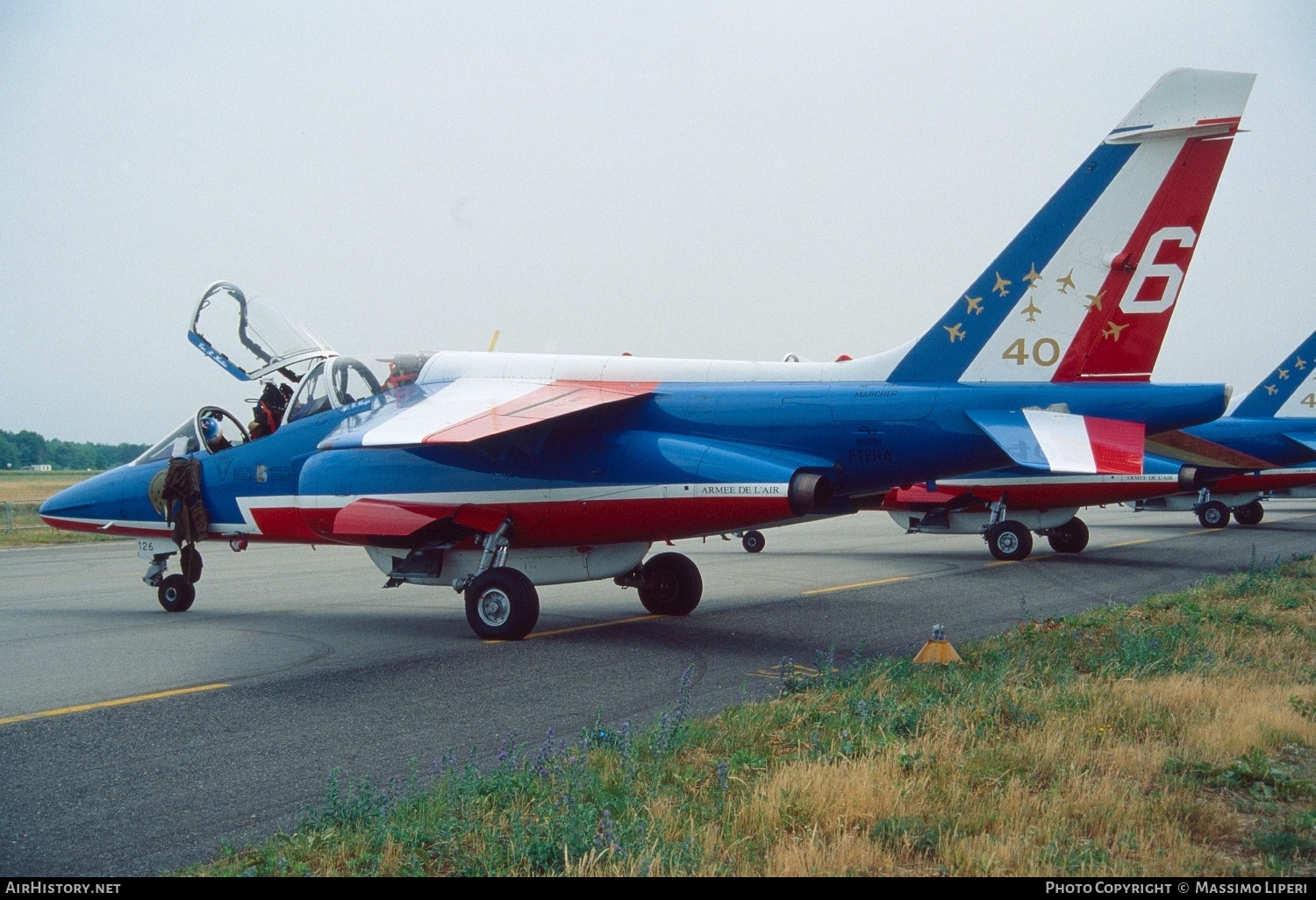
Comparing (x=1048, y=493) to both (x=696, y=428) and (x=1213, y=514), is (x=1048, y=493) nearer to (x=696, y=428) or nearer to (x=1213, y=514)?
(x=696, y=428)

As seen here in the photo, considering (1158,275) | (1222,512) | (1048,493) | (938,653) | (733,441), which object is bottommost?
(938,653)

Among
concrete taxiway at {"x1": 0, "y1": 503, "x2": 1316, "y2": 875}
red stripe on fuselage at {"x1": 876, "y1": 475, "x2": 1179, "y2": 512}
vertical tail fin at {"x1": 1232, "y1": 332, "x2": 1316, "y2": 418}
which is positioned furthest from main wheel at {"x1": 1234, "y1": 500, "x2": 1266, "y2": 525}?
red stripe on fuselage at {"x1": 876, "y1": 475, "x2": 1179, "y2": 512}

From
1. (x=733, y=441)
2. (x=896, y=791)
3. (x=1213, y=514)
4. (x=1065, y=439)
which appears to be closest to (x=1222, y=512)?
(x=1213, y=514)

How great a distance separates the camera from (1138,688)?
6.83 meters

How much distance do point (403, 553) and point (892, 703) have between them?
21.9 feet

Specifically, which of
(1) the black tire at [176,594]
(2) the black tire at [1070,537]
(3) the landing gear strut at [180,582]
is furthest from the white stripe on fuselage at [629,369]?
(2) the black tire at [1070,537]

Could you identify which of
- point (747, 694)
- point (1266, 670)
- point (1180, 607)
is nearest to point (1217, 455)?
point (1180, 607)

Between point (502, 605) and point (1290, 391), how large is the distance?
832 inches

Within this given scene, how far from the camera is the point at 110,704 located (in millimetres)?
7852

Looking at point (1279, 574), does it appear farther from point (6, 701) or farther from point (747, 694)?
point (6, 701)

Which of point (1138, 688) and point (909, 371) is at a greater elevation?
point (909, 371)

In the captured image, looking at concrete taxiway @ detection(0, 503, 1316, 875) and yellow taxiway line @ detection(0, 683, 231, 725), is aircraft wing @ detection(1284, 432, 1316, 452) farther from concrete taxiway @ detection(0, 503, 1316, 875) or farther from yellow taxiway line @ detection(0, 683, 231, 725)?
yellow taxiway line @ detection(0, 683, 231, 725)

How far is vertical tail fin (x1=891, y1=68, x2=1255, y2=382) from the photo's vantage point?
9211 mm

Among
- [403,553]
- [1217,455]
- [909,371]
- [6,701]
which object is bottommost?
[6,701]
